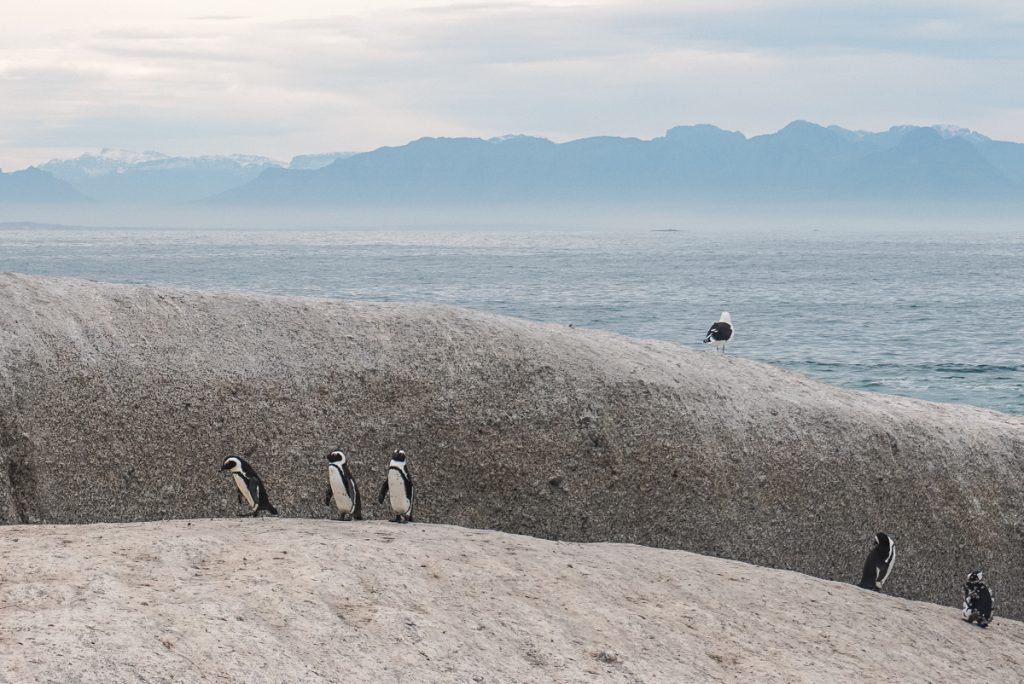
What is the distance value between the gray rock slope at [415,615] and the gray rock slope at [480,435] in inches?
82.5

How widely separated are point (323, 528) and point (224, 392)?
3367 mm

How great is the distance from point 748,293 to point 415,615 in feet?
260

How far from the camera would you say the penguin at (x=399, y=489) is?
43.4 ft

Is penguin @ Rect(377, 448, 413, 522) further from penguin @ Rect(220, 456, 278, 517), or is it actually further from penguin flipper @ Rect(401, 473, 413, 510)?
penguin @ Rect(220, 456, 278, 517)

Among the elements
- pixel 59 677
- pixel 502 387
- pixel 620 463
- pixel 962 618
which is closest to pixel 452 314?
pixel 502 387

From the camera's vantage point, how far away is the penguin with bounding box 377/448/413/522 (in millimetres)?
13227

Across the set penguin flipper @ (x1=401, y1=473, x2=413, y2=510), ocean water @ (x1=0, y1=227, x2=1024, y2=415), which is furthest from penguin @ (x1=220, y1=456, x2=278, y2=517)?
ocean water @ (x1=0, y1=227, x2=1024, y2=415)

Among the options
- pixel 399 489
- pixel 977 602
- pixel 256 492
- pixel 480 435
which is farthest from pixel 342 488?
pixel 977 602

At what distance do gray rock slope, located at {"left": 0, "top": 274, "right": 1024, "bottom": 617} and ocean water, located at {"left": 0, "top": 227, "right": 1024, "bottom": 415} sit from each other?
Result: 21.5 metres

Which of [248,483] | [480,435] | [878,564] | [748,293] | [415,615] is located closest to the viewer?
[415,615]

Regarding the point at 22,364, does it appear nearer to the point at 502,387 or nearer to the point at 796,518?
the point at 502,387

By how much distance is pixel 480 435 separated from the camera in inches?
597

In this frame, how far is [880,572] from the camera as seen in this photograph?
14.7 meters

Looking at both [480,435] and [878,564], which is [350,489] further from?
[878,564]
